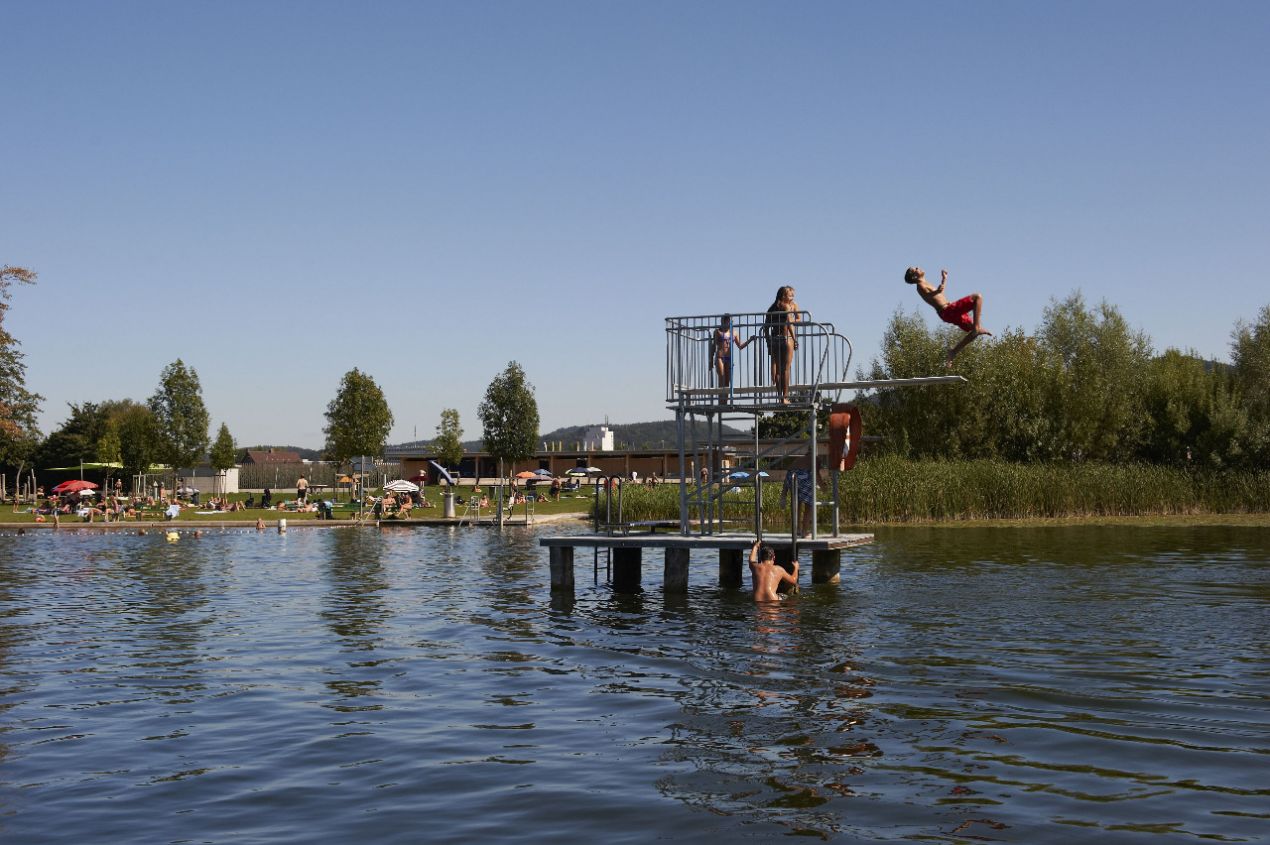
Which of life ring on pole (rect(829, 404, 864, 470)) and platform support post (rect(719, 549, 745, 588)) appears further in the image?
platform support post (rect(719, 549, 745, 588))

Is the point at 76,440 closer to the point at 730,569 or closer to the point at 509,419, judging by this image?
the point at 509,419

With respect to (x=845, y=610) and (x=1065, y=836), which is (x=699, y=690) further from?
(x=845, y=610)

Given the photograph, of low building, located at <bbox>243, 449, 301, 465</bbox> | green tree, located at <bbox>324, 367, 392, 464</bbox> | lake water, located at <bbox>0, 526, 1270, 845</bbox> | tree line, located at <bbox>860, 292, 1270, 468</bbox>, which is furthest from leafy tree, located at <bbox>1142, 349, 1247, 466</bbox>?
low building, located at <bbox>243, 449, 301, 465</bbox>

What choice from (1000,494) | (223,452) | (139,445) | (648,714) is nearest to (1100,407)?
(1000,494)

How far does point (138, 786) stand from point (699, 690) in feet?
23.9

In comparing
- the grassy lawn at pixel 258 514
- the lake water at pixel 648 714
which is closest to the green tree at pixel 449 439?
the grassy lawn at pixel 258 514

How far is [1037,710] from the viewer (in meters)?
14.8

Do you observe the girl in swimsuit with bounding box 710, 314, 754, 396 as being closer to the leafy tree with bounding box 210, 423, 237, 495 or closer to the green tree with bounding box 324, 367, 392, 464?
the green tree with bounding box 324, 367, 392, 464

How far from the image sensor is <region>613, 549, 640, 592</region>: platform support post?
97.2 feet

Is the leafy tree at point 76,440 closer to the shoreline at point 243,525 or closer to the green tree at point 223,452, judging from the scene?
the green tree at point 223,452

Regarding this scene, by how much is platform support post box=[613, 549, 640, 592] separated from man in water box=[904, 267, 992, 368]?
10.9 meters

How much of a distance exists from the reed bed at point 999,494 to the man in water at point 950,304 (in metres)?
26.2

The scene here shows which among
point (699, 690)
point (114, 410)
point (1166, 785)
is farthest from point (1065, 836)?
point (114, 410)

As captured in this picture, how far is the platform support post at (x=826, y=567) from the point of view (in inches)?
1163
